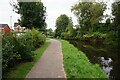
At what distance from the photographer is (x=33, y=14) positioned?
3703 cm

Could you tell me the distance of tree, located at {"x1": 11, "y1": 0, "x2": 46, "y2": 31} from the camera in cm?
3631

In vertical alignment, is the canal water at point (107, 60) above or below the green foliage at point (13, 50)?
below

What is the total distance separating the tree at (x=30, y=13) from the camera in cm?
3631

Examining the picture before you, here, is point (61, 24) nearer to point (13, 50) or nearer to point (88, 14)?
point (88, 14)

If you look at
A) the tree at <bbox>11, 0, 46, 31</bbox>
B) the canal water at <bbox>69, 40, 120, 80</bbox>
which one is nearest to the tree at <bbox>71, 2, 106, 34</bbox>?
the tree at <bbox>11, 0, 46, 31</bbox>

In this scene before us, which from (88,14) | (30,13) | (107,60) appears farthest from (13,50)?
(88,14)

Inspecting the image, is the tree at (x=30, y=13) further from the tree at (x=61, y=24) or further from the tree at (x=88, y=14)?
the tree at (x=61, y=24)

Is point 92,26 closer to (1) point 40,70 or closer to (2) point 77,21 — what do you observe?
(2) point 77,21

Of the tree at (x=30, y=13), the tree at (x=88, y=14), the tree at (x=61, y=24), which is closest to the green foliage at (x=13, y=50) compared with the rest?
the tree at (x=30, y=13)

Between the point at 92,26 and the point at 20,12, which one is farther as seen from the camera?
the point at 92,26

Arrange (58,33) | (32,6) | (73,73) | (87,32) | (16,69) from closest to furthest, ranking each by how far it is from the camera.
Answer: (73,73) → (16,69) → (32,6) → (87,32) → (58,33)

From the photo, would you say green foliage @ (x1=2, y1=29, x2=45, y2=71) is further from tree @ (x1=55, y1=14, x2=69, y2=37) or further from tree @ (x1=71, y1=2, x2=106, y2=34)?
tree @ (x1=55, y1=14, x2=69, y2=37)

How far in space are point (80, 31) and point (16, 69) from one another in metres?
55.8

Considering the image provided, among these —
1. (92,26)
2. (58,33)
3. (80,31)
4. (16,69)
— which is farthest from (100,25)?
(16,69)
